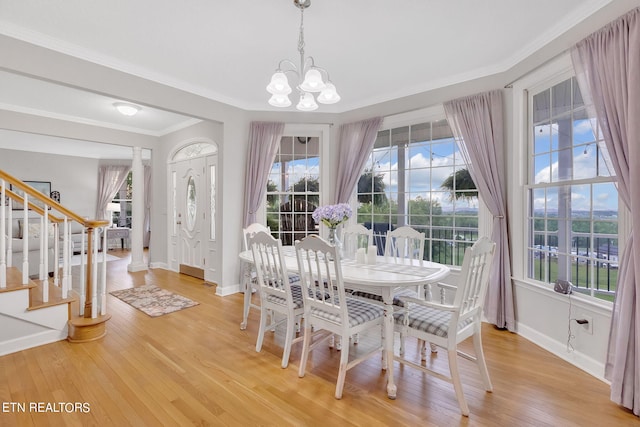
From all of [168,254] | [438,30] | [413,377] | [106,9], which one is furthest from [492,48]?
[168,254]

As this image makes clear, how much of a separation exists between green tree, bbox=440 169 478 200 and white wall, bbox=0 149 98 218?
9.38 m

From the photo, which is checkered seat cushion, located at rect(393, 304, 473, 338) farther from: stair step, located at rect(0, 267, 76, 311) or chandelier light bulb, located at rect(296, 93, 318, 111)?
stair step, located at rect(0, 267, 76, 311)

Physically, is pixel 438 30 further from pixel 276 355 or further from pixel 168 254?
pixel 168 254

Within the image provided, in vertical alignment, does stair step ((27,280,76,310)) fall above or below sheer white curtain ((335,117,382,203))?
below

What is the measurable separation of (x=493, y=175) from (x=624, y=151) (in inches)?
49.5

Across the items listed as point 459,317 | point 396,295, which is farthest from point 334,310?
point 459,317

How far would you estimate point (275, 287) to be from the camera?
257cm

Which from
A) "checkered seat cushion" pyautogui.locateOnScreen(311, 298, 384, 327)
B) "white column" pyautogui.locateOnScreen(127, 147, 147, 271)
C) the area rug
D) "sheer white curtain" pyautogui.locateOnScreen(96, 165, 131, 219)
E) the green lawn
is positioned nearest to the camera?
"checkered seat cushion" pyautogui.locateOnScreen(311, 298, 384, 327)

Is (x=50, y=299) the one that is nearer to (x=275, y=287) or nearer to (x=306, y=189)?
(x=275, y=287)

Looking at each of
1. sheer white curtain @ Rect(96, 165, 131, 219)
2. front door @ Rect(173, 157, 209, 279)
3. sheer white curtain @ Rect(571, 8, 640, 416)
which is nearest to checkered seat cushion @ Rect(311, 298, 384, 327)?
sheer white curtain @ Rect(571, 8, 640, 416)

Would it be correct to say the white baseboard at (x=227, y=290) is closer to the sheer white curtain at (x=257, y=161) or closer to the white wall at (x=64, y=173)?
the sheer white curtain at (x=257, y=161)

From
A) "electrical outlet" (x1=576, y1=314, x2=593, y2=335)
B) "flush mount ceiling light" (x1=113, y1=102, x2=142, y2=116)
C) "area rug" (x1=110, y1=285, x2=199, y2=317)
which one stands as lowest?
"area rug" (x1=110, y1=285, x2=199, y2=317)

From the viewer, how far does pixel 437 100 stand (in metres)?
3.71

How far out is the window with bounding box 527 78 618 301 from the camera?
7.80 feet
